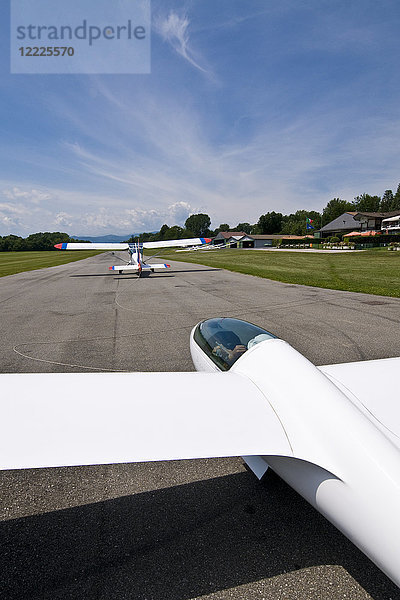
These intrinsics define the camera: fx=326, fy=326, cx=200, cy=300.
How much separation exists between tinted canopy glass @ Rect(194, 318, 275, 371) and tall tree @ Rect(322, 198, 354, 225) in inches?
5044

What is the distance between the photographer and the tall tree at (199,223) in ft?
633

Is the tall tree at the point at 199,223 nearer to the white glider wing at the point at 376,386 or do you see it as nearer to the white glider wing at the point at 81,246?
the white glider wing at the point at 81,246

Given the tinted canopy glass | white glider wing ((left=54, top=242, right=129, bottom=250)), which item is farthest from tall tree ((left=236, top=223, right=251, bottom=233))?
the tinted canopy glass

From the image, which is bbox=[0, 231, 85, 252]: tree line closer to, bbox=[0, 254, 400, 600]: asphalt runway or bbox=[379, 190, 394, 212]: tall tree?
bbox=[379, 190, 394, 212]: tall tree

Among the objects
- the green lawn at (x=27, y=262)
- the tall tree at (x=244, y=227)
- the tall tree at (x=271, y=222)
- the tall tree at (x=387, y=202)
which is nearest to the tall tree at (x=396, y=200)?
the tall tree at (x=387, y=202)

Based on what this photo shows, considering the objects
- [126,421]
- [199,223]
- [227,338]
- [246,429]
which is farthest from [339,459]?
[199,223]

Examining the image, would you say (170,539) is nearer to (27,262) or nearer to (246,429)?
(246,429)

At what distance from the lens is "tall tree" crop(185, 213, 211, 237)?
193 m

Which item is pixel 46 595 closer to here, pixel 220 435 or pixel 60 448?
pixel 60 448

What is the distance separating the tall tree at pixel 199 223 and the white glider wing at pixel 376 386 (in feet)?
623

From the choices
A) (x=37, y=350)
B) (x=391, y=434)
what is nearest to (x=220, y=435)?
(x=391, y=434)

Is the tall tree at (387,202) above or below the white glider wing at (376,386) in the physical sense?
above

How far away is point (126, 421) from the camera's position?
2266mm

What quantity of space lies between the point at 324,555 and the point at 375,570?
384mm
